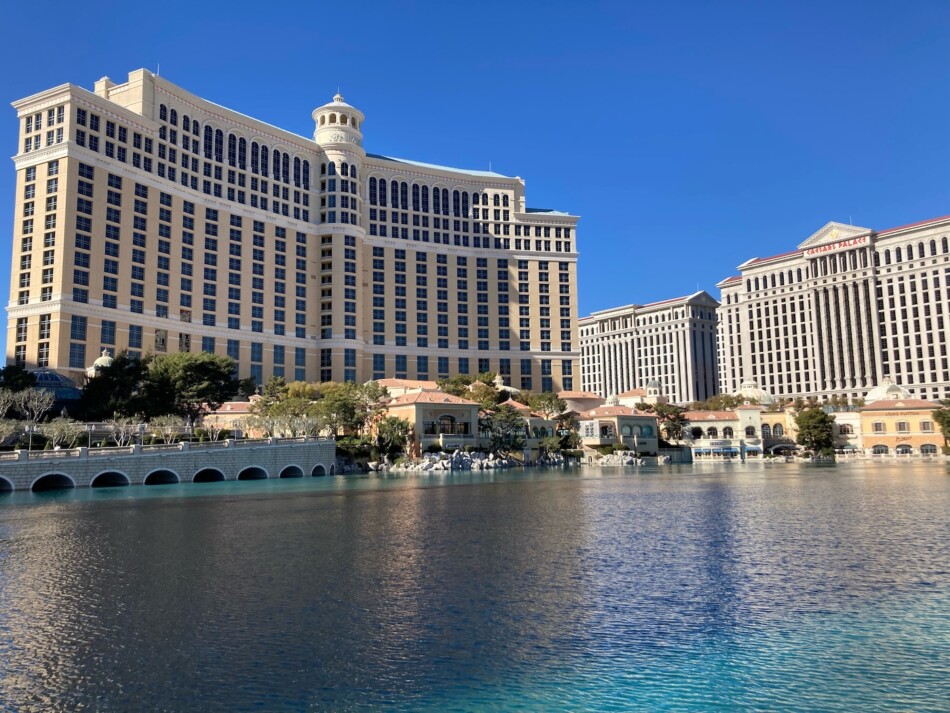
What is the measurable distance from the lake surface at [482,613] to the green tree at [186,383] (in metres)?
49.4

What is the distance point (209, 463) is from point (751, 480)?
48.1 meters

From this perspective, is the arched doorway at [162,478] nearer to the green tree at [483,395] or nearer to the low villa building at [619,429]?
the green tree at [483,395]

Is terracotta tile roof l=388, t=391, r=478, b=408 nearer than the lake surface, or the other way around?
the lake surface

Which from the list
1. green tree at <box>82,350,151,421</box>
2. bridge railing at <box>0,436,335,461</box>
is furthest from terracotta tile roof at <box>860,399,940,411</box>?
green tree at <box>82,350,151,421</box>

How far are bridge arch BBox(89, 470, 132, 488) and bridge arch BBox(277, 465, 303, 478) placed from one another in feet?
60.6

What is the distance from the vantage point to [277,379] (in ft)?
357

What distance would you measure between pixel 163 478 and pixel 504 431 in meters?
44.6

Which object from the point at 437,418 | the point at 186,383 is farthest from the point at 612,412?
the point at 186,383

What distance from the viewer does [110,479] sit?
64562 mm

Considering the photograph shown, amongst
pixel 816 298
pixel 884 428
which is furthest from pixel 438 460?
pixel 816 298

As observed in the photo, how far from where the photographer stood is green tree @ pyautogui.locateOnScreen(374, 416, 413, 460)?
92812 mm

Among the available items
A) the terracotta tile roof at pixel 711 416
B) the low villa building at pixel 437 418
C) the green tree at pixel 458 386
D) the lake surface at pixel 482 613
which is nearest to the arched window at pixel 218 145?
the green tree at pixel 458 386

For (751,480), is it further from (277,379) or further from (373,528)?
(277,379)

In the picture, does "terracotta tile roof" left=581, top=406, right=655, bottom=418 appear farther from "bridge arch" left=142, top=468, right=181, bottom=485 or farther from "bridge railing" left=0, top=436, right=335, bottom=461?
"bridge arch" left=142, top=468, right=181, bottom=485
